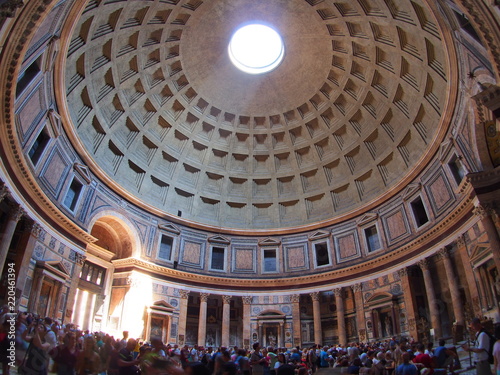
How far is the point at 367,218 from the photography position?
28938 millimetres

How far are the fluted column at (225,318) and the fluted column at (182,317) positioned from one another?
3045 millimetres

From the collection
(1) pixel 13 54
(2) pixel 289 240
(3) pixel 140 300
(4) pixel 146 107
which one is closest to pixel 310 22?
(4) pixel 146 107

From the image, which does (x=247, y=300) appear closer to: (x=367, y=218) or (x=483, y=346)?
(x=367, y=218)

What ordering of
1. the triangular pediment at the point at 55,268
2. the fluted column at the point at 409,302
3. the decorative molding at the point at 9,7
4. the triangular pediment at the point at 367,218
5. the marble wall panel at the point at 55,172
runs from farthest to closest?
the triangular pediment at the point at 367,218
the fluted column at the point at 409,302
the marble wall panel at the point at 55,172
the triangular pediment at the point at 55,268
the decorative molding at the point at 9,7

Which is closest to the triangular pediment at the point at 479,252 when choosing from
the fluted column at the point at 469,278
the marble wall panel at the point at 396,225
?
the fluted column at the point at 469,278

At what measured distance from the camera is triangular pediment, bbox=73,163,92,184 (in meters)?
23.1

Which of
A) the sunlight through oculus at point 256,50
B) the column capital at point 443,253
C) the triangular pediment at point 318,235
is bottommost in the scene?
Answer: the column capital at point 443,253

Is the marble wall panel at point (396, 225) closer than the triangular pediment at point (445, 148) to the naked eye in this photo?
No

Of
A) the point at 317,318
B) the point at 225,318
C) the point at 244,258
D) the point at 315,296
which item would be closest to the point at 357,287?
the point at 315,296

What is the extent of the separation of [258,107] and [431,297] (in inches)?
806

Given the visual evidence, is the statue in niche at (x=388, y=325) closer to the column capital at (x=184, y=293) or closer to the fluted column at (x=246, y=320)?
the fluted column at (x=246, y=320)

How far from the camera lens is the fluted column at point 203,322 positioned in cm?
2781

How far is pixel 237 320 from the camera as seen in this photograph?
3097cm

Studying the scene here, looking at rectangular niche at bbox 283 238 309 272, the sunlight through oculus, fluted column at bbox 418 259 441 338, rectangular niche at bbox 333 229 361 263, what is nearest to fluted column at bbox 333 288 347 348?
rectangular niche at bbox 333 229 361 263
